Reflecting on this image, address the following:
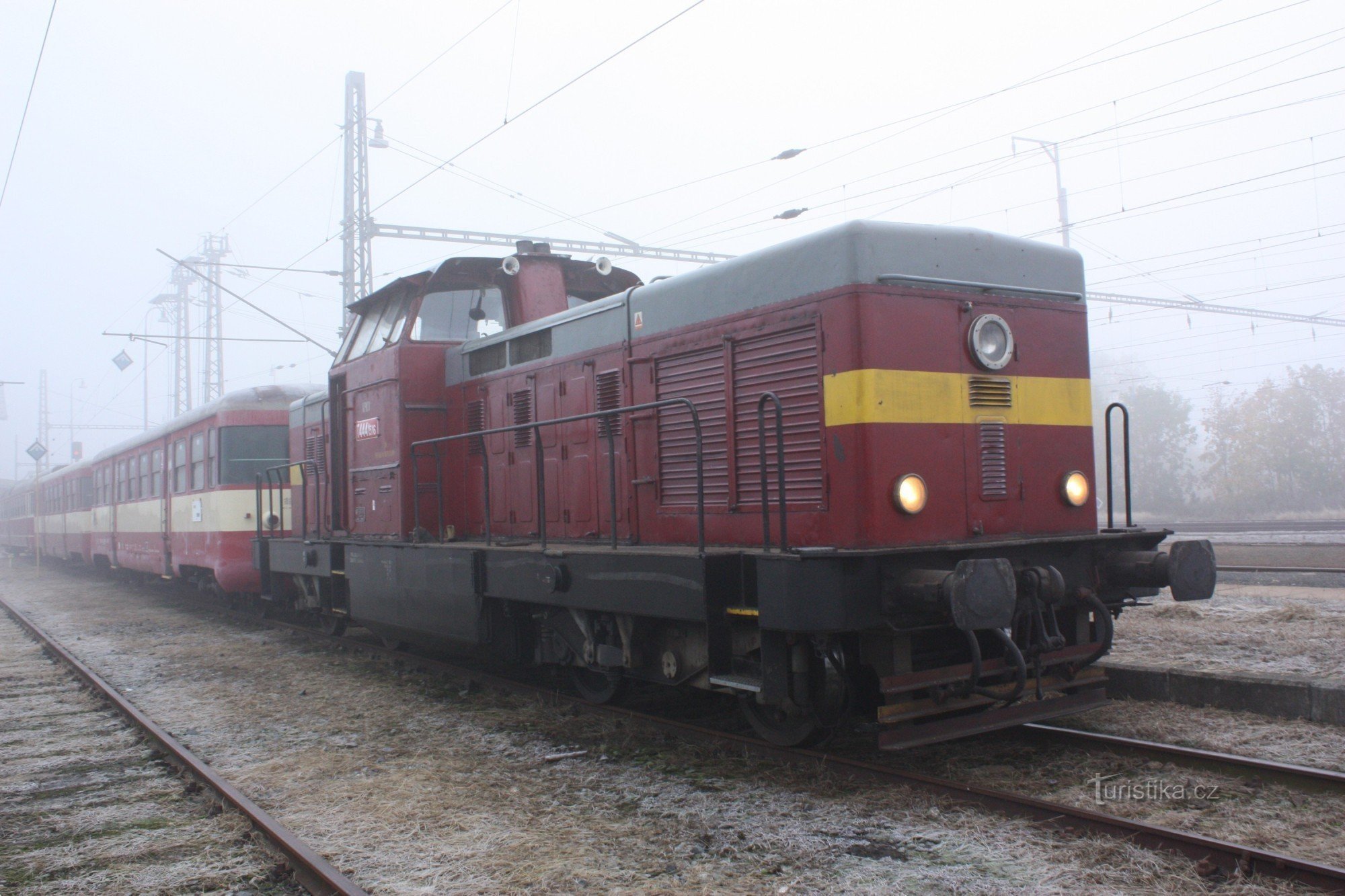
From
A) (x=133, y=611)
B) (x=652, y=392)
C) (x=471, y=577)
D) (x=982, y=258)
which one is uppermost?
(x=982, y=258)

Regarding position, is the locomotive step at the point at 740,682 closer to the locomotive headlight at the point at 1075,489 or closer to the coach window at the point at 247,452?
the locomotive headlight at the point at 1075,489

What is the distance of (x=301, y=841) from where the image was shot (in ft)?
12.4

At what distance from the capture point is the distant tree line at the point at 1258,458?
109 feet

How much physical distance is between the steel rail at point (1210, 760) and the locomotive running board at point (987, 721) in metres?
0.18

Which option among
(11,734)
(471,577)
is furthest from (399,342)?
(11,734)

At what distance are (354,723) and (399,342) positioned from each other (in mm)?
2955

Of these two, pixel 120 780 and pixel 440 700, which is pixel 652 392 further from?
pixel 120 780

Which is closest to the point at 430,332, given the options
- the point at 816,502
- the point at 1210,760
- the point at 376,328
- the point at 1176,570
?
the point at 376,328

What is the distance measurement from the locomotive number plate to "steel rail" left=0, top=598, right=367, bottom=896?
102 inches

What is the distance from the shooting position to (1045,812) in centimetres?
372

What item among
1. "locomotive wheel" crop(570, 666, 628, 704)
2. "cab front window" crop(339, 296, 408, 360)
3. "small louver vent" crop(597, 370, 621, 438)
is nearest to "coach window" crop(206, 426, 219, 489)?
"cab front window" crop(339, 296, 408, 360)

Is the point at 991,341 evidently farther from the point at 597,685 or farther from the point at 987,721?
the point at 597,685

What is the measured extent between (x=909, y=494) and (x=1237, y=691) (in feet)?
7.78

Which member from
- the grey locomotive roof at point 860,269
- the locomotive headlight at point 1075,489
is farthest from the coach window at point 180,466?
the locomotive headlight at point 1075,489
